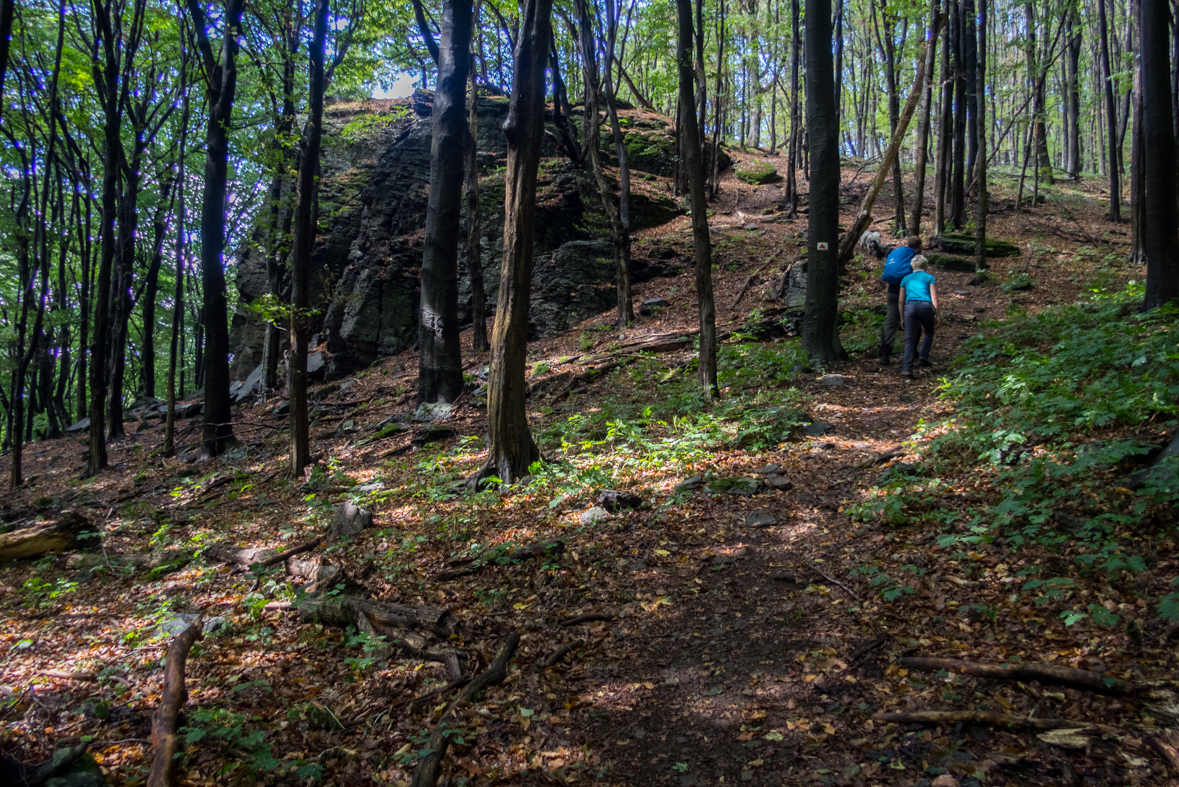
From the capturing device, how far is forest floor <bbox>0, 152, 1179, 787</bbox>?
2.70 meters

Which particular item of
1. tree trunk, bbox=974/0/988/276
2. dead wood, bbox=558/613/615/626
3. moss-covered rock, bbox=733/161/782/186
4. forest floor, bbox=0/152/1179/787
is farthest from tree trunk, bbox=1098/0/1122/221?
dead wood, bbox=558/613/615/626

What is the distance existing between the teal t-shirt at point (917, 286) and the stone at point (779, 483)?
4.67m

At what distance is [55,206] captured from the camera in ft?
52.6

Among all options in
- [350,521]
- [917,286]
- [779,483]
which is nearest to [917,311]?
[917,286]

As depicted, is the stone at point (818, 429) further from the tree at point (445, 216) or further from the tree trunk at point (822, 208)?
the tree at point (445, 216)

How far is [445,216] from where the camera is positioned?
34.1ft

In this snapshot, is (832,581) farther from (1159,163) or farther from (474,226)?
(474,226)

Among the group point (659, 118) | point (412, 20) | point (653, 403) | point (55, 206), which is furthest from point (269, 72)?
point (659, 118)

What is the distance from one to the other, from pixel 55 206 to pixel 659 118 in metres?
20.6

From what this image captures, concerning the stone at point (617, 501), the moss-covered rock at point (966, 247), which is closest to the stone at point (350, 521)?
the stone at point (617, 501)

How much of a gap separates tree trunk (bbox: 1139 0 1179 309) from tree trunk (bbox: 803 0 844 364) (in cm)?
410

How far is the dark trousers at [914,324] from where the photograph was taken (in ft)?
28.3

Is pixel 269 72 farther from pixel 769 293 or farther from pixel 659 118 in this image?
pixel 659 118

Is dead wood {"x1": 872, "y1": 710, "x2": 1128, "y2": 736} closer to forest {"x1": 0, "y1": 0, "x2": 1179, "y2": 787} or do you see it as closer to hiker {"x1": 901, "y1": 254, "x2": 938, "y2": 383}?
forest {"x1": 0, "y1": 0, "x2": 1179, "y2": 787}
